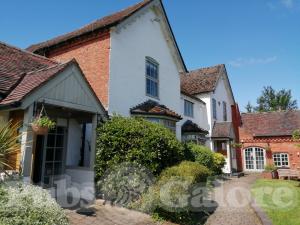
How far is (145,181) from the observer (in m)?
10.4

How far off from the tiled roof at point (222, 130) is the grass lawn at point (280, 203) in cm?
909

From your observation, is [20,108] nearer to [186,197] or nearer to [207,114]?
[186,197]

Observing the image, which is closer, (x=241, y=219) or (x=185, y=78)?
(x=241, y=219)

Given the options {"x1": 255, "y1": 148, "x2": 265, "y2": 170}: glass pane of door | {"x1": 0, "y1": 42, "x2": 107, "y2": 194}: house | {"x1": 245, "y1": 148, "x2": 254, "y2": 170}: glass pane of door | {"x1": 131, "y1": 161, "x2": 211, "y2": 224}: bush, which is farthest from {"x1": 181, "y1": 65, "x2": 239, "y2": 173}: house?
{"x1": 131, "y1": 161, "x2": 211, "y2": 224}: bush

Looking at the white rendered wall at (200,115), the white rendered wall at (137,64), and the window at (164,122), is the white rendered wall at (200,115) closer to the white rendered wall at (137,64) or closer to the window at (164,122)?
the white rendered wall at (137,64)

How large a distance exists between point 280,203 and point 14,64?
41.9 ft

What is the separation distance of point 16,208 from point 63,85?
4748 mm

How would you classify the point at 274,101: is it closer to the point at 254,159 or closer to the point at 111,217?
A: the point at 254,159

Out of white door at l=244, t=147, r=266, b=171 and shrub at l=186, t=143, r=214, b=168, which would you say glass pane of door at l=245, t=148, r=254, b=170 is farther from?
shrub at l=186, t=143, r=214, b=168

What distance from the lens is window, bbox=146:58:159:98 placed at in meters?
16.6

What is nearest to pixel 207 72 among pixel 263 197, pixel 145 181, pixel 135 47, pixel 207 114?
pixel 207 114

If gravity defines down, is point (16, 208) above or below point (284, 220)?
above

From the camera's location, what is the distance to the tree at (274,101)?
7275 centimetres

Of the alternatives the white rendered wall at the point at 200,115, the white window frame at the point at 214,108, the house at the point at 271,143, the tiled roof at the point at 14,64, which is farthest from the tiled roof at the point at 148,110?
the house at the point at 271,143
